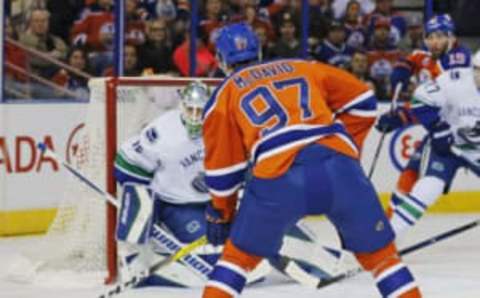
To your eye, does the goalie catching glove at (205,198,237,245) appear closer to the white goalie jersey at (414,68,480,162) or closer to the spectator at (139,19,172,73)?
the white goalie jersey at (414,68,480,162)

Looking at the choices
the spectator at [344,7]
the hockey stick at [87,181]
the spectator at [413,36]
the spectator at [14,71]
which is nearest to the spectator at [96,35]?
the spectator at [14,71]

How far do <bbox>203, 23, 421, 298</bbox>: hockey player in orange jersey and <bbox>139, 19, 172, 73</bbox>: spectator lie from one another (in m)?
4.10

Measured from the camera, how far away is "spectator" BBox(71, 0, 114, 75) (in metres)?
8.62

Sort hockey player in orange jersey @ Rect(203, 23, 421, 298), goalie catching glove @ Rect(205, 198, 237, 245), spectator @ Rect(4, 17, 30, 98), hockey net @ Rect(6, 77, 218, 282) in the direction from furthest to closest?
1. spectator @ Rect(4, 17, 30, 98)
2. hockey net @ Rect(6, 77, 218, 282)
3. goalie catching glove @ Rect(205, 198, 237, 245)
4. hockey player in orange jersey @ Rect(203, 23, 421, 298)

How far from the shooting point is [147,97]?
664 centimetres

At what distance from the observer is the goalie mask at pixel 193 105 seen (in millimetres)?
6141

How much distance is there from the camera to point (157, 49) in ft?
28.8

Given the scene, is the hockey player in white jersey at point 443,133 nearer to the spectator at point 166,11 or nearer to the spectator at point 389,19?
the spectator at point 166,11

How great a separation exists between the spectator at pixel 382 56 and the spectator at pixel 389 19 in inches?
1.3

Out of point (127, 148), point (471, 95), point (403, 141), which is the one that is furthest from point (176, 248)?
point (403, 141)

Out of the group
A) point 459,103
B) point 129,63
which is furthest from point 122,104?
point 129,63

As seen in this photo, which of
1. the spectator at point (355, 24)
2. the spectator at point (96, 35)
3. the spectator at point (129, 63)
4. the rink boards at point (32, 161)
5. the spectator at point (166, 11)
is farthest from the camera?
the spectator at point (355, 24)

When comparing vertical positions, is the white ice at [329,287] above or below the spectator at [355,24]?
below

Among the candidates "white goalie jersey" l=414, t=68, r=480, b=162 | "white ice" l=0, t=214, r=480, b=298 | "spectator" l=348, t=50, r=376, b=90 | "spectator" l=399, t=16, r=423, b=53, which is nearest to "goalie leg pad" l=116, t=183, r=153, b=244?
"white ice" l=0, t=214, r=480, b=298
